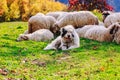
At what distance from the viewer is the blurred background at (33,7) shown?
4291cm

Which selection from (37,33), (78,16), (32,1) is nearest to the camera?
(37,33)

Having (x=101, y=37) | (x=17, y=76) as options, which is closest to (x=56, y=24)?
(x=101, y=37)

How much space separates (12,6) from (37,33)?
27.7 metres

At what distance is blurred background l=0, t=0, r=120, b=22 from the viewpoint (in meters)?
42.9

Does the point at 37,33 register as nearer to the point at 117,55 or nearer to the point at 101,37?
the point at 101,37

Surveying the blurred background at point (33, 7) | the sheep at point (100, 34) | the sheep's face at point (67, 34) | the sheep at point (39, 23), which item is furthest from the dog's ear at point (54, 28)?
the blurred background at point (33, 7)

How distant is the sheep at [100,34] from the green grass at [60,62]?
43.1 inches

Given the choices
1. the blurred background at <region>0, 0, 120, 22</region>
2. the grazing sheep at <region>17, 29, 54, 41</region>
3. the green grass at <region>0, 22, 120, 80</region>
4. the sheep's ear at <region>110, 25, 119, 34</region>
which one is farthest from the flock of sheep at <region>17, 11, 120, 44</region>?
the blurred background at <region>0, 0, 120, 22</region>

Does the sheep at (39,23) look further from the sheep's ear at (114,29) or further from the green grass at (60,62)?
the sheep's ear at (114,29)

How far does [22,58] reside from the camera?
15461 millimetres

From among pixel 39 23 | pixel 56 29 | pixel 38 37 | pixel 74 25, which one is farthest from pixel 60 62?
pixel 39 23

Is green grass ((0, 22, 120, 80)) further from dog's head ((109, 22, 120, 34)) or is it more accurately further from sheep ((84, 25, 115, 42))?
sheep ((84, 25, 115, 42))

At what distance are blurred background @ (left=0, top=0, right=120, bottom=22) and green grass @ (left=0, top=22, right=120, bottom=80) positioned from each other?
23.5 meters

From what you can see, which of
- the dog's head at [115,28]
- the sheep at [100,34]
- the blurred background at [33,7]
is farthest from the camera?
the blurred background at [33,7]
